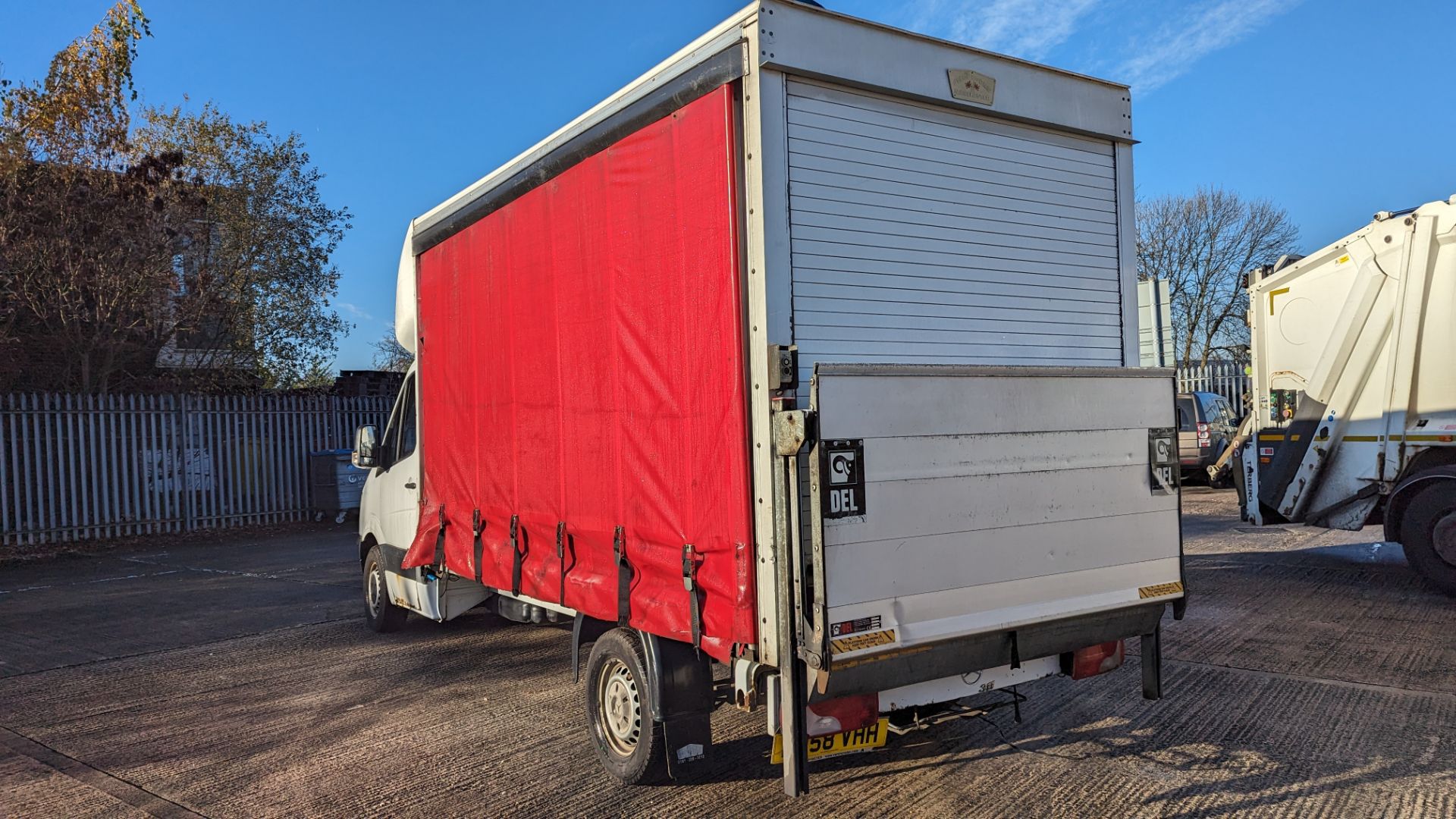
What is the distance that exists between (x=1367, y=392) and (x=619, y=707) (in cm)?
745

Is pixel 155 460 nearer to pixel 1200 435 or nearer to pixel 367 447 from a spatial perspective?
pixel 367 447

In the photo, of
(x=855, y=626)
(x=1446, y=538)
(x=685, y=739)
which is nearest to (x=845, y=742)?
(x=855, y=626)

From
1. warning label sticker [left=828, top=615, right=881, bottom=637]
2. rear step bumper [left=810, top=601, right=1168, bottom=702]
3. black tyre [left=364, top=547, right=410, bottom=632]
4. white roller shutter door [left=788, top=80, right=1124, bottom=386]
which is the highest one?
white roller shutter door [left=788, top=80, right=1124, bottom=386]

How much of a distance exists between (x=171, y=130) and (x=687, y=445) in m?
16.9

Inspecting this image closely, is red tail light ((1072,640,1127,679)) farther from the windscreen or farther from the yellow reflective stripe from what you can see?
the windscreen

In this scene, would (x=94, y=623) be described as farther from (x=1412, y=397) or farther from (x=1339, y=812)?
(x=1412, y=397)

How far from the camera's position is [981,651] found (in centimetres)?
385

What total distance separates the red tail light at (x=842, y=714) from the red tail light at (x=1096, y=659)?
44.2 inches

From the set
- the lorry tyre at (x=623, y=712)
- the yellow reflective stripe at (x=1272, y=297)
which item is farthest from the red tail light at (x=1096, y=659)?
the yellow reflective stripe at (x=1272, y=297)

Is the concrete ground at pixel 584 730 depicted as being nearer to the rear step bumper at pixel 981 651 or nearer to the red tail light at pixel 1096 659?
the red tail light at pixel 1096 659

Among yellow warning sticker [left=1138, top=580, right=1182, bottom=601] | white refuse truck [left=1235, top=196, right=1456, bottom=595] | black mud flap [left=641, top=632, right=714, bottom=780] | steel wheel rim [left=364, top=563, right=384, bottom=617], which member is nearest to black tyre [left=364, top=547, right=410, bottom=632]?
steel wheel rim [left=364, top=563, right=384, bottom=617]

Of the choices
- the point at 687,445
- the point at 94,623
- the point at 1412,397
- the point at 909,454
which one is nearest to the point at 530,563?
the point at 687,445

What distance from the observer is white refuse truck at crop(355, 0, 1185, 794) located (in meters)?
3.54

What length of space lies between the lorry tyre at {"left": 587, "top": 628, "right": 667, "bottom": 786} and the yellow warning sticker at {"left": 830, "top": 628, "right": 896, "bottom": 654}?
1.03 metres
